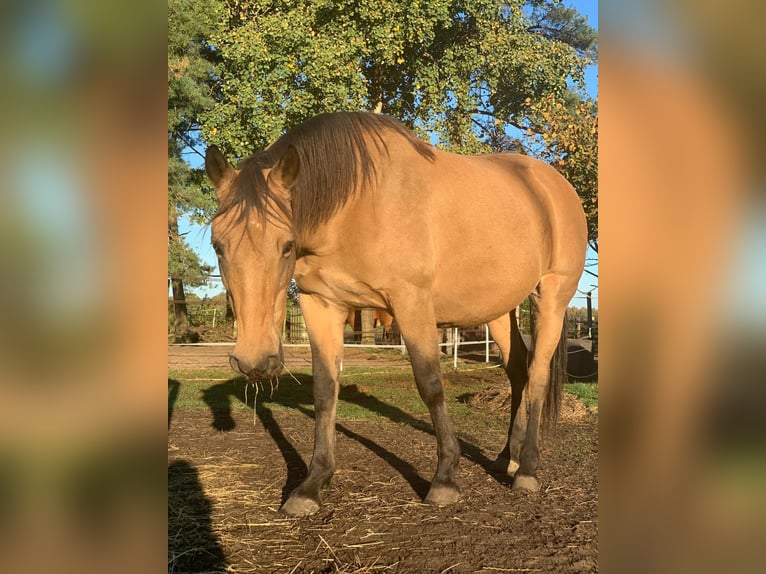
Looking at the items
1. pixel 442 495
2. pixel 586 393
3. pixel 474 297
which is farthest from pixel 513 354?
pixel 586 393

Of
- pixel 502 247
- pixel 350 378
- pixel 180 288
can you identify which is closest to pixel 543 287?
pixel 502 247

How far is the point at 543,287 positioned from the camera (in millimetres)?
4359

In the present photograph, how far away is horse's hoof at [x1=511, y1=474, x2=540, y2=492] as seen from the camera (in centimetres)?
354

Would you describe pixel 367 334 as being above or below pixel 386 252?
below

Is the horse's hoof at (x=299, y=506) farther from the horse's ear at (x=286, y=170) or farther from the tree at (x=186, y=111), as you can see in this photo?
the tree at (x=186, y=111)

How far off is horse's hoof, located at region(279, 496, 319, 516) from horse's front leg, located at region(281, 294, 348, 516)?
7.2 inches

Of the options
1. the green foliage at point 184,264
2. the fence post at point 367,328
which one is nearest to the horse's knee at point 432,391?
the green foliage at point 184,264

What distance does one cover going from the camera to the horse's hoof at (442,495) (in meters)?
3.17

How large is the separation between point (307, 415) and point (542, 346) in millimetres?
3601

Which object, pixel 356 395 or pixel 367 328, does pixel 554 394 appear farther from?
pixel 367 328

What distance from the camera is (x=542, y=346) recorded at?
4270mm

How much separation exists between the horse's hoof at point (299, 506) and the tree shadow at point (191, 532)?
416 millimetres
